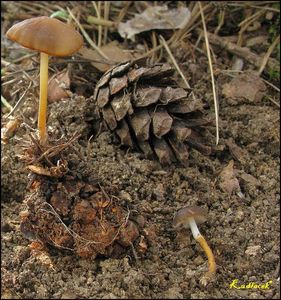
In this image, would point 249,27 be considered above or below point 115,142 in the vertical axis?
above

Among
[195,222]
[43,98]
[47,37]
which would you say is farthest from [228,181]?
A: [47,37]

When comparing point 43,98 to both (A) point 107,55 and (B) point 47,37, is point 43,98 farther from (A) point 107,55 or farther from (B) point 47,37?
(A) point 107,55

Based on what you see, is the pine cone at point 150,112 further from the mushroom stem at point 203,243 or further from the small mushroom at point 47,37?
the small mushroom at point 47,37

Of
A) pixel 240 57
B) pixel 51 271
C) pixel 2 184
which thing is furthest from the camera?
pixel 240 57

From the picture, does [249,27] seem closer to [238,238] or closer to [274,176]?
[274,176]

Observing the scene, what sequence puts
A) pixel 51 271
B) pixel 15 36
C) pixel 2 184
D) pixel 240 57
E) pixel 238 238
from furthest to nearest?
pixel 240 57
pixel 2 184
pixel 238 238
pixel 51 271
pixel 15 36

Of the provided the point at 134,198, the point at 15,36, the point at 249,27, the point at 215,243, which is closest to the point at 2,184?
the point at 134,198

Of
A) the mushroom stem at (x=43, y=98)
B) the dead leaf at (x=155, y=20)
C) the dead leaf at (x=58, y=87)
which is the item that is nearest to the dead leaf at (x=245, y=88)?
the dead leaf at (x=155, y=20)

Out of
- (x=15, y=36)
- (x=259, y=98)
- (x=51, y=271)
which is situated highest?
(x=15, y=36)

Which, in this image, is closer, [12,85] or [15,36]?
[15,36]
